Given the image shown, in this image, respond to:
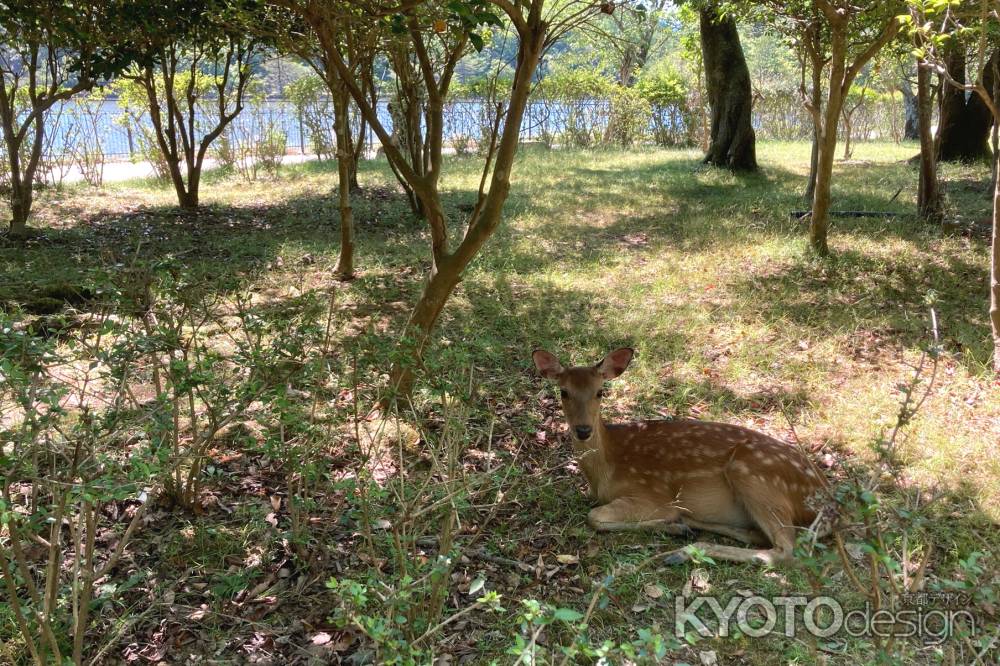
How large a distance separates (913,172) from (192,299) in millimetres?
13650

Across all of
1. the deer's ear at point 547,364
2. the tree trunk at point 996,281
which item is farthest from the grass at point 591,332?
the deer's ear at point 547,364

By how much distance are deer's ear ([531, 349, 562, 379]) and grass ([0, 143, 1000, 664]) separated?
392 millimetres

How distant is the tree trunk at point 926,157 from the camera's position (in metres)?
8.40

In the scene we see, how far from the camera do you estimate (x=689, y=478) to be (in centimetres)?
385

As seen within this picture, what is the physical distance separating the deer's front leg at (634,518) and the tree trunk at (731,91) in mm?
10671

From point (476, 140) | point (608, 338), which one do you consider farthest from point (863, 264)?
point (476, 140)

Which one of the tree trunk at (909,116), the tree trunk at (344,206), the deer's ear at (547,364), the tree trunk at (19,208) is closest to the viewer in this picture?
the deer's ear at (547,364)

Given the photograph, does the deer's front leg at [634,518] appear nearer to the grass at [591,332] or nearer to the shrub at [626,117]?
the grass at [591,332]

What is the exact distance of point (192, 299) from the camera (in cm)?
332

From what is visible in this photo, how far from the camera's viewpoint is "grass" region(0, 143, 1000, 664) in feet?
10.7

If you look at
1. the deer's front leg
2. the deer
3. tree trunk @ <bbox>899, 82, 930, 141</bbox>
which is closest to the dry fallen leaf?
the deer

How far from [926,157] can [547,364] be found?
7017 mm

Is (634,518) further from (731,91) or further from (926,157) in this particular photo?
(731,91)

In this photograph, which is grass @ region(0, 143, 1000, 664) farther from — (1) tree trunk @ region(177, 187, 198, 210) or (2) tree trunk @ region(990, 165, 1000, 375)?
(1) tree trunk @ region(177, 187, 198, 210)
